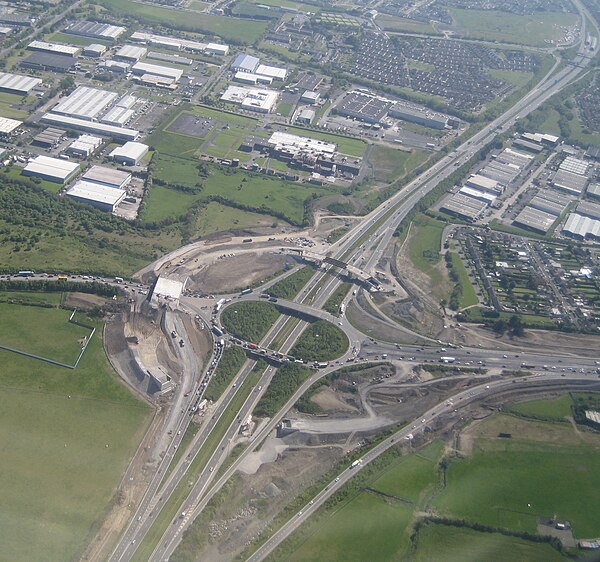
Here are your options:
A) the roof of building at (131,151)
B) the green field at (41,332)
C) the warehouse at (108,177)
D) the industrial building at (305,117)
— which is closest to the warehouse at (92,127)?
the roof of building at (131,151)

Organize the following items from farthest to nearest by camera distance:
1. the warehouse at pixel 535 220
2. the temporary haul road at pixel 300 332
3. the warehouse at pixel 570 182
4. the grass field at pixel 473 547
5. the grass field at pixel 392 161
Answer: the warehouse at pixel 570 182 → the grass field at pixel 392 161 → the warehouse at pixel 535 220 → the grass field at pixel 473 547 → the temporary haul road at pixel 300 332

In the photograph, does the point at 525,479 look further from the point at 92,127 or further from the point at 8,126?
the point at 8,126

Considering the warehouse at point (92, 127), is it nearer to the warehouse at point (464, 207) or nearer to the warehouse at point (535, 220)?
the warehouse at point (464, 207)

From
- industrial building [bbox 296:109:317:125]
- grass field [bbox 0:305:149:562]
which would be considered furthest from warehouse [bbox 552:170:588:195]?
grass field [bbox 0:305:149:562]

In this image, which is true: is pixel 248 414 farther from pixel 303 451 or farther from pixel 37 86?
pixel 37 86

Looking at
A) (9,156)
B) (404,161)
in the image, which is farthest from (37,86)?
(404,161)
